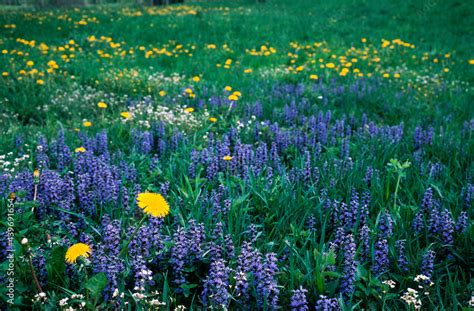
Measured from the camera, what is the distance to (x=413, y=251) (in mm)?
2545

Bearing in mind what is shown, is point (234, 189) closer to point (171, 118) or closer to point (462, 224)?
point (462, 224)

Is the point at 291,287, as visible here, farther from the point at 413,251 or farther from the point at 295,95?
the point at 295,95

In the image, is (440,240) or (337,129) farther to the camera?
(337,129)

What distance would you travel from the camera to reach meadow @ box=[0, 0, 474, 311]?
213cm

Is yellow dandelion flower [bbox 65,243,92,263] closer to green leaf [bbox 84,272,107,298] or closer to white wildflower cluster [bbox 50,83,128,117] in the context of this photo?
green leaf [bbox 84,272,107,298]

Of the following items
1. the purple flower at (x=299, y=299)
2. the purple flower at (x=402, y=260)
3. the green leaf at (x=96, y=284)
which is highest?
the green leaf at (x=96, y=284)

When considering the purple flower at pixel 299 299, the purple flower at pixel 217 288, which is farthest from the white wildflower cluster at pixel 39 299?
the purple flower at pixel 299 299

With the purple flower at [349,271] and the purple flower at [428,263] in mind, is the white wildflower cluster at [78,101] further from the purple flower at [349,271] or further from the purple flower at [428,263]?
the purple flower at [428,263]

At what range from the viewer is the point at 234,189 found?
3.20 meters

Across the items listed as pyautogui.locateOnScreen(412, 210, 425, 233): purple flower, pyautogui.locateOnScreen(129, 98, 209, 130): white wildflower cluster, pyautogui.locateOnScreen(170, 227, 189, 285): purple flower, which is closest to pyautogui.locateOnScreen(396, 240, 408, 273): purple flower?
pyautogui.locateOnScreen(412, 210, 425, 233): purple flower

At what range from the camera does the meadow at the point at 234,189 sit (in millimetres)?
2135

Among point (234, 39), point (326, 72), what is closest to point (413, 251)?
point (326, 72)

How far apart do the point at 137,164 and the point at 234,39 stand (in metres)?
6.89

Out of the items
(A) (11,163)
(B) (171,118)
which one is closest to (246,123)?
(B) (171,118)
